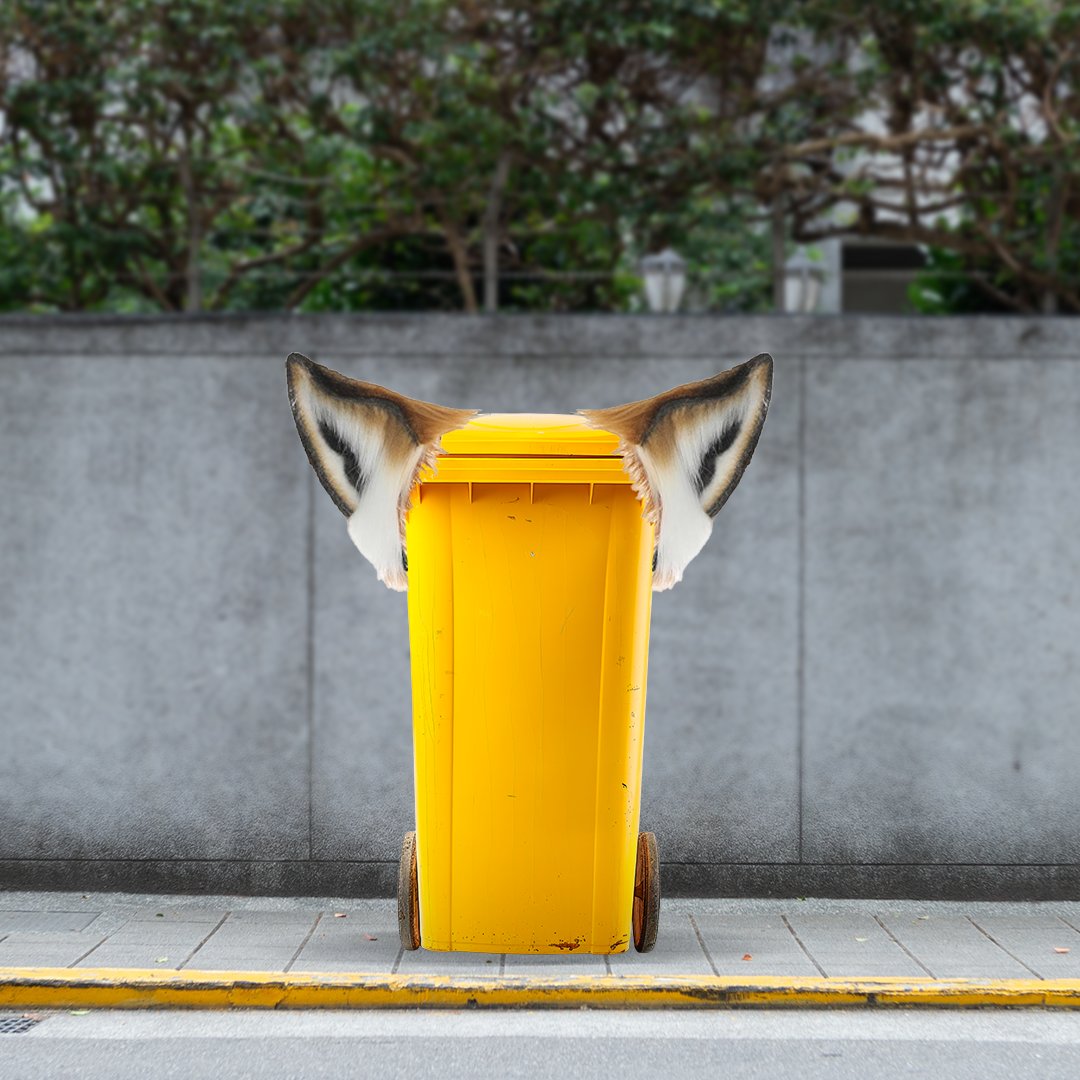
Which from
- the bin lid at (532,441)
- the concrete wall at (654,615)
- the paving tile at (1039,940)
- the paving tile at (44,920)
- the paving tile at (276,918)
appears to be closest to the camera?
the bin lid at (532,441)

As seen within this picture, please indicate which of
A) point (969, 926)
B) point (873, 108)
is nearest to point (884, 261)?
point (873, 108)

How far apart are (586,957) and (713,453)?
1866 mm

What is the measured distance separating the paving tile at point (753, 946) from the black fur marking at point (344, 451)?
2.11m

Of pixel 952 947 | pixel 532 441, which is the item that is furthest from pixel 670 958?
pixel 532 441

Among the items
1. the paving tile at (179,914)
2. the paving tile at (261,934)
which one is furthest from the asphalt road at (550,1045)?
the paving tile at (179,914)

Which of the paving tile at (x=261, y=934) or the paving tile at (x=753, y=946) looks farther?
the paving tile at (x=261, y=934)

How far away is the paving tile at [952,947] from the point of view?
5.17 metres

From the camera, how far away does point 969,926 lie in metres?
5.94

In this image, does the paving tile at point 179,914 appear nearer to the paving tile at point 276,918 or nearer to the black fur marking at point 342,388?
the paving tile at point 276,918

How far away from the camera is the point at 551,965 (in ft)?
16.9

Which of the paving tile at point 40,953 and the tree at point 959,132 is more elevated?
the tree at point 959,132

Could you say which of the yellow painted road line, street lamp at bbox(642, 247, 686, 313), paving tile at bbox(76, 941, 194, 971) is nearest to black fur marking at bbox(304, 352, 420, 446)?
the yellow painted road line

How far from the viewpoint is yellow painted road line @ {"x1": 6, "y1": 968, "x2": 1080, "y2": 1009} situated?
15.6 ft

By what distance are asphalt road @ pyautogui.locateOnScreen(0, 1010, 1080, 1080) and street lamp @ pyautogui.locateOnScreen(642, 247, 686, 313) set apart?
400cm
